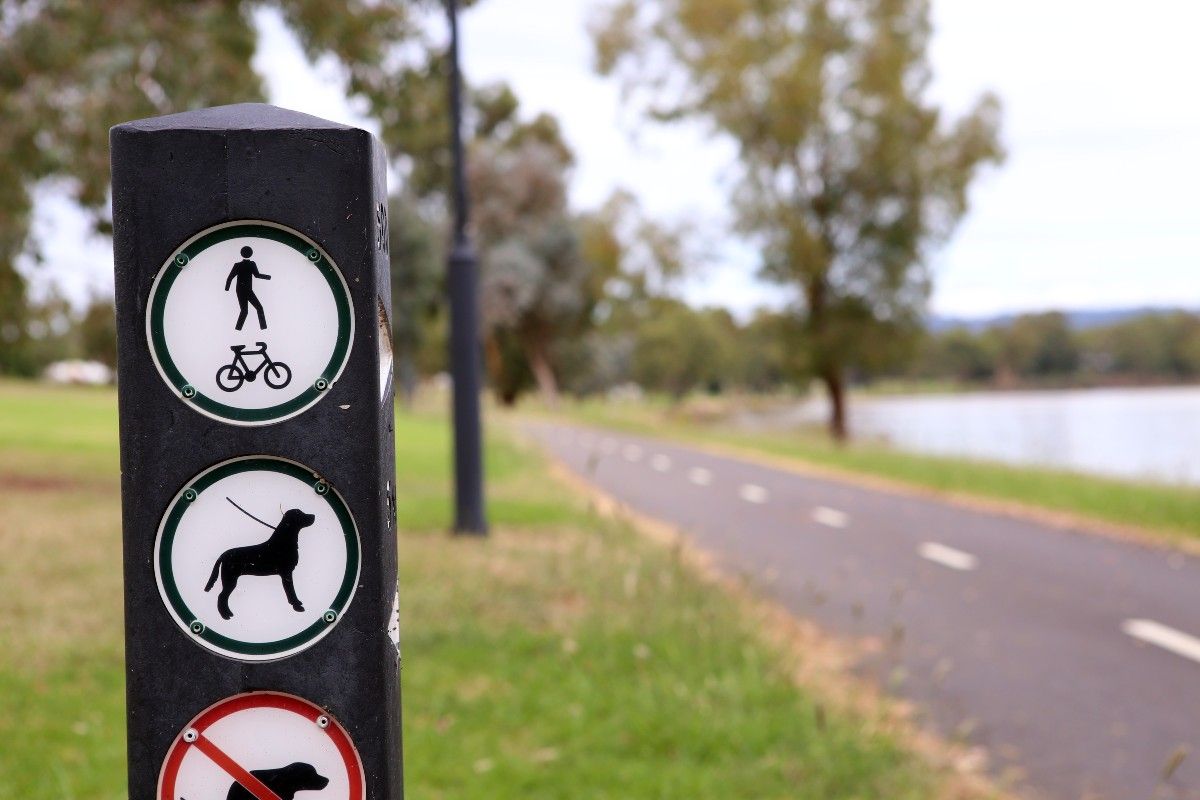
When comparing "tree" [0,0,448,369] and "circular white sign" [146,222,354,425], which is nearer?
"circular white sign" [146,222,354,425]

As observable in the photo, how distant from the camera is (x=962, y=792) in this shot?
165 inches

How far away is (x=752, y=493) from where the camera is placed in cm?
1465

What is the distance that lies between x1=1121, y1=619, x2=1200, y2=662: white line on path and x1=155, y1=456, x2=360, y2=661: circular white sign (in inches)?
238

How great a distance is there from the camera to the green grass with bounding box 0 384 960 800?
3979 millimetres

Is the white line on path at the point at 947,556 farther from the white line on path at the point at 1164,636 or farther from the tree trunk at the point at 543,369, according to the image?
the tree trunk at the point at 543,369

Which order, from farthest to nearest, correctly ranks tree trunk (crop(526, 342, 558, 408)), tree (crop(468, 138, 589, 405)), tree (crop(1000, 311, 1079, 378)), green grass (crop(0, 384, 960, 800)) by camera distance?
1. tree (crop(1000, 311, 1079, 378))
2. tree trunk (crop(526, 342, 558, 408))
3. tree (crop(468, 138, 589, 405))
4. green grass (crop(0, 384, 960, 800))

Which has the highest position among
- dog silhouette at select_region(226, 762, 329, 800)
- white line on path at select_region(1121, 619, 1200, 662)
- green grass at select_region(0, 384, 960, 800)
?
dog silhouette at select_region(226, 762, 329, 800)

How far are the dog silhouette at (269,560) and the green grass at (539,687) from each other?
2.41m

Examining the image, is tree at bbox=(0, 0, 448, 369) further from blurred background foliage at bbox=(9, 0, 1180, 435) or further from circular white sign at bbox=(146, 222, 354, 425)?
circular white sign at bbox=(146, 222, 354, 425)

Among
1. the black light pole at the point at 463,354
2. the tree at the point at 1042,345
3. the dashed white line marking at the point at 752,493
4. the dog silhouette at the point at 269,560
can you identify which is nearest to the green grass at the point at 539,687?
the black light pole at the point at 463,354

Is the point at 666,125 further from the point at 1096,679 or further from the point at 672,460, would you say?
the point at 1096,679

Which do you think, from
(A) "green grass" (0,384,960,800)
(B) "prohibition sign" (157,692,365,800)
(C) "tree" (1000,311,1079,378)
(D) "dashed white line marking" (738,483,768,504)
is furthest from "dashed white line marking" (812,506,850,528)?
(C) "tree" (1000,311,1079,378)

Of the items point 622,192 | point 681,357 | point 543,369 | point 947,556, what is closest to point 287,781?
point 947,556

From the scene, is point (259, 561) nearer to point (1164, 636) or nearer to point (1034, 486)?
point (1164, 636)
